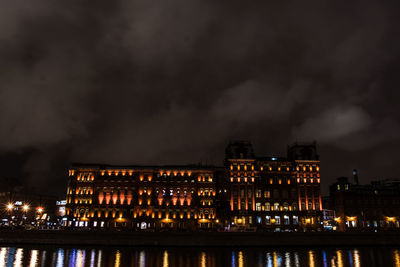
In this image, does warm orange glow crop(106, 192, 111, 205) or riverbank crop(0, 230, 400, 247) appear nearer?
riverbank crop(0, 230, 400, 247)

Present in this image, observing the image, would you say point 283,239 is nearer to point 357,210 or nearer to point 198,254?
point 198,254

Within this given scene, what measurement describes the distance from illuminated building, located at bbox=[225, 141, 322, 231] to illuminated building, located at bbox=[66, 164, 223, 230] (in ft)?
30.6

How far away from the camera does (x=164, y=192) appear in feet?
387

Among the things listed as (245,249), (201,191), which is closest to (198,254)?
(245,249)

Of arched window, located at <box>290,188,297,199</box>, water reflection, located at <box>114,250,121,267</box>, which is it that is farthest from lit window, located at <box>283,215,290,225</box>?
water reflection, located at <box>114,250,121,267</box>

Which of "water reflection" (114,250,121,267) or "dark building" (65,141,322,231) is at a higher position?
"dark building" (65,141,322,231)

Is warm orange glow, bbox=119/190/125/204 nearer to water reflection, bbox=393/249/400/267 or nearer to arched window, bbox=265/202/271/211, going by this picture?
arched window, bbox=265/202/271/211

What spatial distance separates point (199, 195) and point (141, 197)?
796 inches

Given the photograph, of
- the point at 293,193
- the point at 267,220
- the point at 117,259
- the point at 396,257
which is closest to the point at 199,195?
the point at 267,220

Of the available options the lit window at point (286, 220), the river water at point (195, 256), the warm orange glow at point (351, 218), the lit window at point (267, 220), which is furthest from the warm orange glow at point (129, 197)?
the warm orange glow at point (351, 218)

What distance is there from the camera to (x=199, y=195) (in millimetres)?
117750

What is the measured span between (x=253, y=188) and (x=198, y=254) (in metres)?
59.5

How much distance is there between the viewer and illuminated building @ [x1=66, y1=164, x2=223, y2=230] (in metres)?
114

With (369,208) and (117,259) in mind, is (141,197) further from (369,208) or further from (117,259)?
(369,208)
